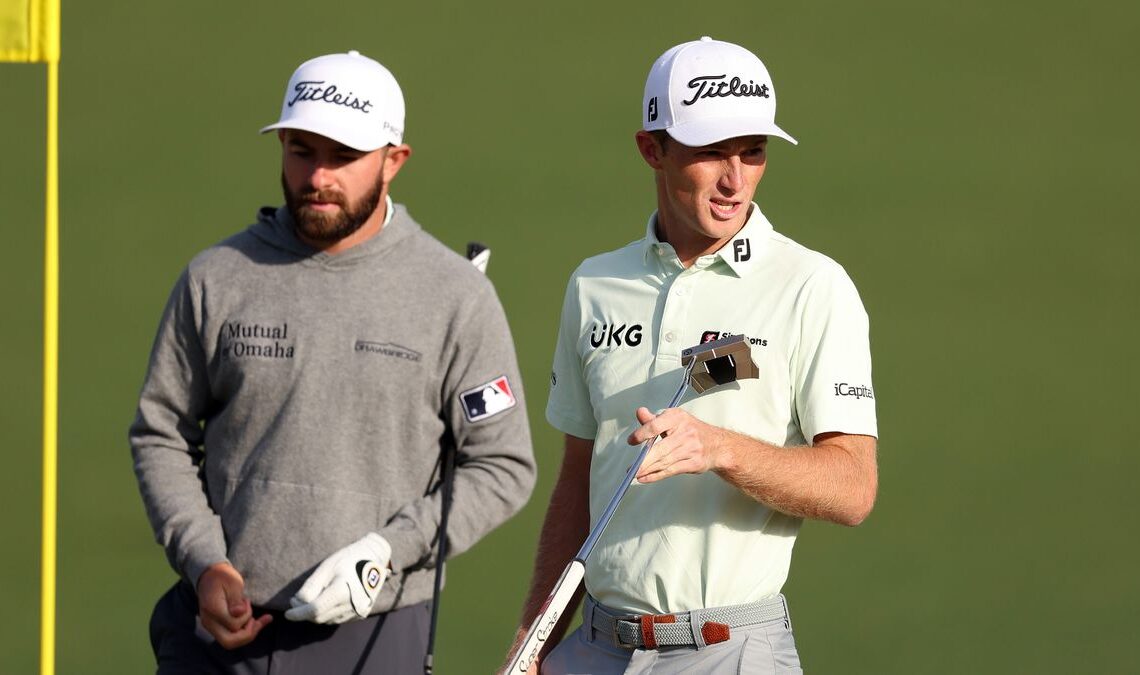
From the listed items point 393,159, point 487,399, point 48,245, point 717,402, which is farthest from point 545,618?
point 48,245

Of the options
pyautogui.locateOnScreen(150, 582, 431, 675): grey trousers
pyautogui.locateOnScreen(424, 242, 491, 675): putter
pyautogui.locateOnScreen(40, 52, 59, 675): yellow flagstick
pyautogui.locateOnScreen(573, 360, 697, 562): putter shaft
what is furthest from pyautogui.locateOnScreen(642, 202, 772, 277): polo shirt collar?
pyautogui.locateOnScreen(40, 52, 59, 675): yellow flagstick

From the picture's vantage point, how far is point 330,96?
3.61 m

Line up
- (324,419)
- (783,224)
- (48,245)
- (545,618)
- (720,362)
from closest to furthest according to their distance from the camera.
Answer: (545,618), (720,362), (324,419), (48,245), (783,224)

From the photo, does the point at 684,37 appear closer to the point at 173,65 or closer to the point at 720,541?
the point at 173,65

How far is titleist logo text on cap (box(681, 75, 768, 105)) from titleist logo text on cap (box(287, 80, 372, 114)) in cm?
73

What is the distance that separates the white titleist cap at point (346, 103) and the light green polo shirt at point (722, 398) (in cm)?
69

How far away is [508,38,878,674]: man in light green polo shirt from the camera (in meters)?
2.97

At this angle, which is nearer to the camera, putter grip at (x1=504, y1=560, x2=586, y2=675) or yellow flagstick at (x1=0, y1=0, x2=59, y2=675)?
putter grip at (x1=504, y1=560, x2=586, y2=675)

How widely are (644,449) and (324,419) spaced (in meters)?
0.82

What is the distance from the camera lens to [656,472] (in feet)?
8.98

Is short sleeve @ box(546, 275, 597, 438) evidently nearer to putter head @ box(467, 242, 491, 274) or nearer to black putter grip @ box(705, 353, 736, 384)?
black putter grip @ box(705, 353, 736, 384)

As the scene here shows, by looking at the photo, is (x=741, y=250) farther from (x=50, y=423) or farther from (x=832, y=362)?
(x=50, y=423)

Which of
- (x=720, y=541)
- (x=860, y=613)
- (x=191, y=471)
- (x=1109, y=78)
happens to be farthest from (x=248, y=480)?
(x=1109, y=78)

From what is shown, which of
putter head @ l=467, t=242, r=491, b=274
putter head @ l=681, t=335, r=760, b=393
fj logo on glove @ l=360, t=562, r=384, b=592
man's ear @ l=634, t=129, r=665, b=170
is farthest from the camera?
putter head @ l=467, t=242, r=491, b=274
